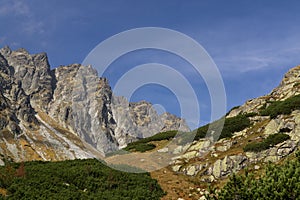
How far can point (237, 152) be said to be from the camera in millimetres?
42469

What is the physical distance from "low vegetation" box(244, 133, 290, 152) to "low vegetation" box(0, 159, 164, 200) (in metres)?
12.8

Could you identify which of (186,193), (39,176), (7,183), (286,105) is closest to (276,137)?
(286,105)

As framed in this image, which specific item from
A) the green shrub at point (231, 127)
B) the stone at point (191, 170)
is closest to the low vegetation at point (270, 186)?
the stone at point (191, 170)

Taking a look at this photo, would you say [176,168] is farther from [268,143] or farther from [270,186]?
[270,186]

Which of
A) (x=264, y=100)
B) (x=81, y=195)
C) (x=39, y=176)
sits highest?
(x=264, y=100)

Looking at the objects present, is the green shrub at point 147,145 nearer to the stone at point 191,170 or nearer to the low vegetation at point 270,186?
the stone at point 191,170

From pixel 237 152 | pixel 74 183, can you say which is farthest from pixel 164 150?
pixel 74 183

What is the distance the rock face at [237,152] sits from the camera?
39312mm

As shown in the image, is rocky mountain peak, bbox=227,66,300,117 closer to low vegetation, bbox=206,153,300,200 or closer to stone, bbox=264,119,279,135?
stone, bbox=264,119,279,135

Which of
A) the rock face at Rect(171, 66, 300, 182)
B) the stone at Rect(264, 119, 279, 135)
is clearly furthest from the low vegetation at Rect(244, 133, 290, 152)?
the stone at Rect(264, 119, 279, 135)

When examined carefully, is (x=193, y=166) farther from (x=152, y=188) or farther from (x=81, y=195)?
(x=81, y=195)

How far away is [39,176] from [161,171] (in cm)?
1583

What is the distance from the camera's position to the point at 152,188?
37656 mm

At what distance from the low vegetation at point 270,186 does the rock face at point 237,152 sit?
1915 cm
